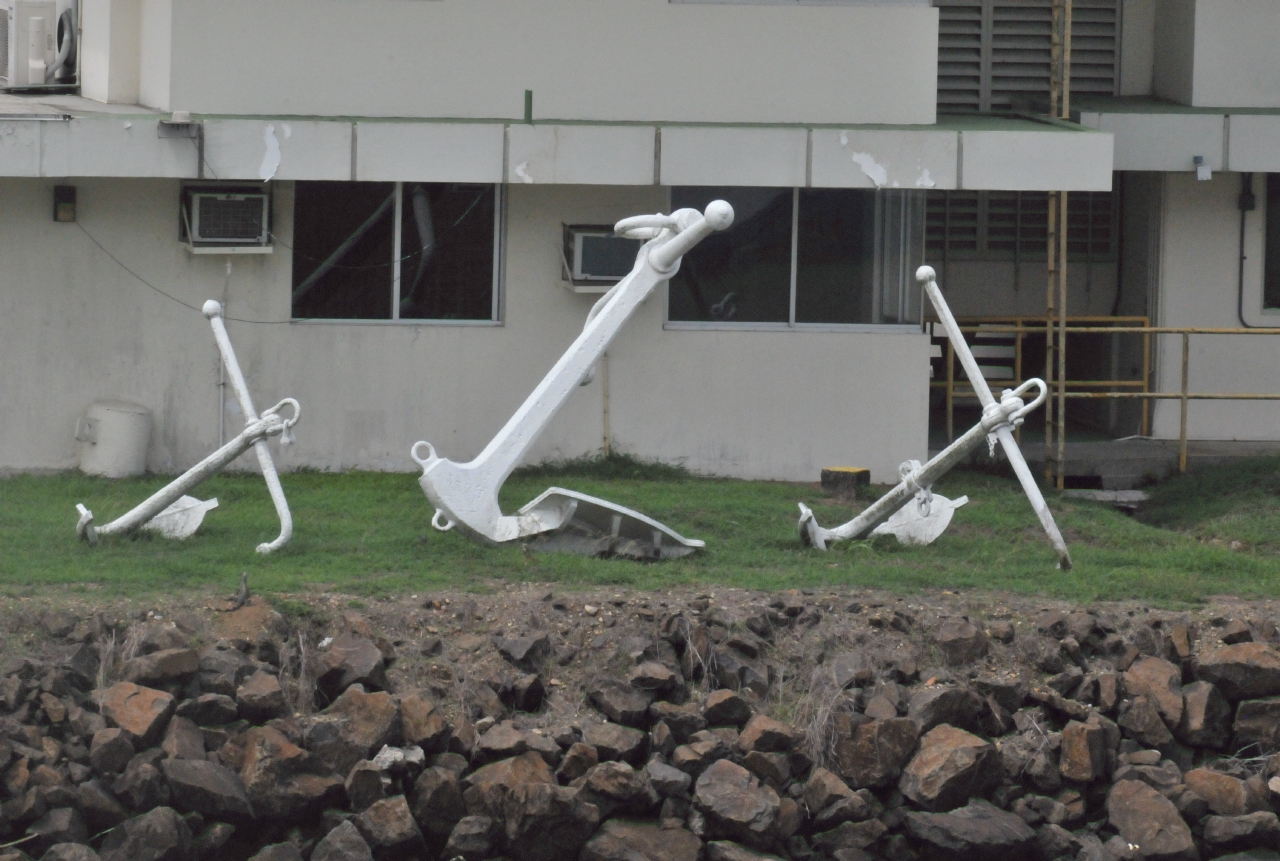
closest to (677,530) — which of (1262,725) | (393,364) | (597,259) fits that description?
(597,259)

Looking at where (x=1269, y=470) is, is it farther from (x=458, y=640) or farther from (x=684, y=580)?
(x=458, y=640)

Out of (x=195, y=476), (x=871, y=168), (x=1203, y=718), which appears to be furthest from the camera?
(x=871, y=168)

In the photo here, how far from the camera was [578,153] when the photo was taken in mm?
13047

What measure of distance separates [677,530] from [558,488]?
1.34 meters

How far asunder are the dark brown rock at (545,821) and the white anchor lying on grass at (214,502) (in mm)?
2980

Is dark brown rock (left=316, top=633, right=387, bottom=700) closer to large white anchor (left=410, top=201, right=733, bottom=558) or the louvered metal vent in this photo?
large white anchor (left=410, top=201, right=733, bottom=558)

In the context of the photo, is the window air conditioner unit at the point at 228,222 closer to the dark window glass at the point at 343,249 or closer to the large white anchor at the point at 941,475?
the dark window glass at the point at 343,249

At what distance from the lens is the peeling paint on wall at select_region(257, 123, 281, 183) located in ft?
42.0

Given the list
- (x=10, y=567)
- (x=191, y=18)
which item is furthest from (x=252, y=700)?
(x=191, y=18)

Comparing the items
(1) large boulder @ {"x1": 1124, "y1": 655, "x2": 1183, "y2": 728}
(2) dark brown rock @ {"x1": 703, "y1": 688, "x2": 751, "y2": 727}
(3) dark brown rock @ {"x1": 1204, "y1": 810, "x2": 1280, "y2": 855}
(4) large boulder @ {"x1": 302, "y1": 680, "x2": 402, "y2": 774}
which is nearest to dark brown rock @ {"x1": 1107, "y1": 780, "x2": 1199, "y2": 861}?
(3) dark brown rock @ {"x1": 1204, "y1": 810, "x2": 1280, "y2": 855}

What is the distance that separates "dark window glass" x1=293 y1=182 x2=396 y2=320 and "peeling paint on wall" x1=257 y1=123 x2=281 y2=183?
86cm

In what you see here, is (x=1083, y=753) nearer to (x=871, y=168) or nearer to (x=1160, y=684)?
(x=1160, y=684)

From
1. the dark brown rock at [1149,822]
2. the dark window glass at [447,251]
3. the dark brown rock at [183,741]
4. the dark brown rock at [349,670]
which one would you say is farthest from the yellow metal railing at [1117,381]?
the dark brown rock at [183,741]

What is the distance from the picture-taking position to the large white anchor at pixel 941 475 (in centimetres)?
1044
